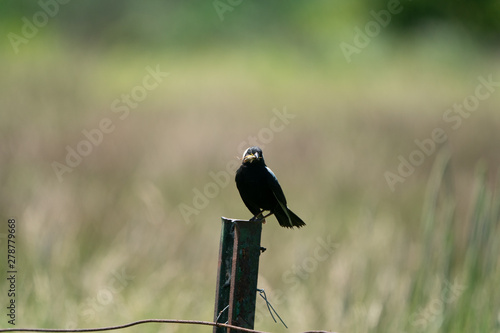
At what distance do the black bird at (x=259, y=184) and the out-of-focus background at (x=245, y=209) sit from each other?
118 centimetres

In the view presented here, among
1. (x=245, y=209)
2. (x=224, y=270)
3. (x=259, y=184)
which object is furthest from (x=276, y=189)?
(x=245, y=209)

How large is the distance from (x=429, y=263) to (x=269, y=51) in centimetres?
2582

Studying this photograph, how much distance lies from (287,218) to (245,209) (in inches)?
176

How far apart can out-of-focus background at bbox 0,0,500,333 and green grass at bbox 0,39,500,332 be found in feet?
0.06

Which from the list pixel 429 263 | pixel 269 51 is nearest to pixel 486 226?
pixel 429 263

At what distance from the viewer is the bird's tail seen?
2283mm

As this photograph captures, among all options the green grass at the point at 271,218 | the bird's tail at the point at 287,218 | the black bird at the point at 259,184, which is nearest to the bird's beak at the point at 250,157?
the black bird at the point at 259,184

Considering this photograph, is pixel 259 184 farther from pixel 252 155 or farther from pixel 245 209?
pixel 245 209

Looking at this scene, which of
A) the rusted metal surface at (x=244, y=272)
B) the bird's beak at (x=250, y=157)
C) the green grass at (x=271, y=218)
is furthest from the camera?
the green grass at (x=271, y=218)

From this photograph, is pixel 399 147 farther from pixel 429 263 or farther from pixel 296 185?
pixel 429 263

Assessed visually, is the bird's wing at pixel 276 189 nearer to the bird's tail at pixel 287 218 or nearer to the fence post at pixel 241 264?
the bird's tail at pixel 287 218

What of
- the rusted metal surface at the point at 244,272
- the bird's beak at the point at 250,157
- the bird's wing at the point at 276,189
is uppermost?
the bird's beak at the point at 250,157

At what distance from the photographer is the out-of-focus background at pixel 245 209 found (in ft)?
11.8

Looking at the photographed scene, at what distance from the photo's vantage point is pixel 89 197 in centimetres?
619
